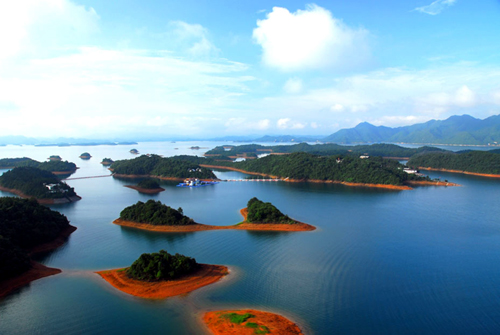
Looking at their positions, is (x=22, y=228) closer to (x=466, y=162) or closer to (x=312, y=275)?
(x=312, y=275)

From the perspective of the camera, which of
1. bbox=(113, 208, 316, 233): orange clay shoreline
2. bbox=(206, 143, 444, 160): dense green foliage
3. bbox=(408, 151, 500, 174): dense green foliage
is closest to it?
bbox=(113, 208, 316, 233): orange clay shoreline

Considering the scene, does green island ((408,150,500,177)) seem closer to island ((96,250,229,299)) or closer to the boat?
the boat

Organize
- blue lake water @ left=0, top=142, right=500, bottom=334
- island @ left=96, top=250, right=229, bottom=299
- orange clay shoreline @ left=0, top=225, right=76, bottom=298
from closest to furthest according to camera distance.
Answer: blue lake water @ left=0, top=142, right=500, bottom=334, island @ left=96, top=250, right=229, bottom=299, orange clay shoreline @ left=0, top=225, right=76, bottom=298

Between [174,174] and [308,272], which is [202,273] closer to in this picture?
[308,272]

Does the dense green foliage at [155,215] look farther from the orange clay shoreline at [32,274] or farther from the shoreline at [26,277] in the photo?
the shoreline at [26,277]

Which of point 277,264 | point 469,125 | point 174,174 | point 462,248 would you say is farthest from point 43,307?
point 469,125

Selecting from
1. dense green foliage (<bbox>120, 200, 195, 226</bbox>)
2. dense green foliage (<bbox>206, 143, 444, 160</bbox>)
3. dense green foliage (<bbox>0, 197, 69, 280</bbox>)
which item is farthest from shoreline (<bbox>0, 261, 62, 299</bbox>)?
dense green foliage (<bbox>206, 143, 444, 160</bbox>)
